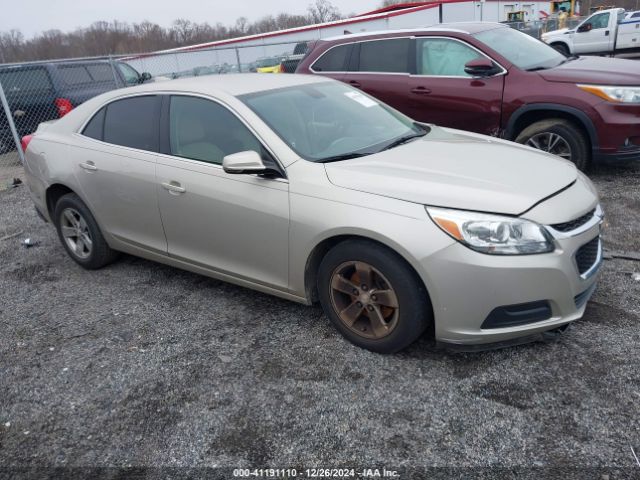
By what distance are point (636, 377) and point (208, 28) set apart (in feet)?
287

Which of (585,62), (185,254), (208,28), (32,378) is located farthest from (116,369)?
(208,28)

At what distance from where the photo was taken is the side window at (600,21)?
2012 centimetres

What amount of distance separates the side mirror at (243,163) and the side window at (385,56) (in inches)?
163

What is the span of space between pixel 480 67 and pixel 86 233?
14.6 feet

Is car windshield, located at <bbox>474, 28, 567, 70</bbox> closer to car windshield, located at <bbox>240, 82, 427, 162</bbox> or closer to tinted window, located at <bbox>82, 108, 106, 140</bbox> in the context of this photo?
car windshield, located at <bbox>240, 82, 427, 162</bbox>

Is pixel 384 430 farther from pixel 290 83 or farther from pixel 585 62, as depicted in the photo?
pixel 585 62

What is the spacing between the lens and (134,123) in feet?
13.5

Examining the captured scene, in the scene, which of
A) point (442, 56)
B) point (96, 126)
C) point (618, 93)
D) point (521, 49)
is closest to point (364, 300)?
point (96, 126)

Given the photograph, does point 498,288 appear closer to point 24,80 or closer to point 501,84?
point 501,84

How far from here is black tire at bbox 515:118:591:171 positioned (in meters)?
5.76

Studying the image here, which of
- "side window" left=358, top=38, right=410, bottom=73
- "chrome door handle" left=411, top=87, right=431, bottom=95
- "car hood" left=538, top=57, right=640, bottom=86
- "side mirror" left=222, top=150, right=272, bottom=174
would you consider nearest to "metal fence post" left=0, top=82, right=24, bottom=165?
"side window" left=358, top=38, right=410, bottom=73

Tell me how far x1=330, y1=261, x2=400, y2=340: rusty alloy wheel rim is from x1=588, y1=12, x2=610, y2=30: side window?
2162 cm

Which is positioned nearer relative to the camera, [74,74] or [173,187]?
[173,187]

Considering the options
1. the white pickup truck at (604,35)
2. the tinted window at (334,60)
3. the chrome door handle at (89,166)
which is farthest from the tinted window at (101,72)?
the white pickup truck at (604,35)
